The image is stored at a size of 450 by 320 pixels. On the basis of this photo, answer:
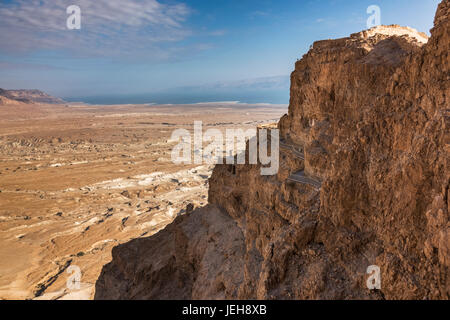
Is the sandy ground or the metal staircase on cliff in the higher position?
the metal staircase on cliff

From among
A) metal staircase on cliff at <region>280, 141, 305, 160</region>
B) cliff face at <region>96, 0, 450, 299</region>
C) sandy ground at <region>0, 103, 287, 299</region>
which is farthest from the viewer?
sandy ground at <region>0, 103, 287, 299</region>

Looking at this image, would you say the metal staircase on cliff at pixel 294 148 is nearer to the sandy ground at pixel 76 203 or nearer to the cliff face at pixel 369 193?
the cliff face at pixel 369 193

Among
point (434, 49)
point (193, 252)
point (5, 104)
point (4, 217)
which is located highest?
point (5, 104)

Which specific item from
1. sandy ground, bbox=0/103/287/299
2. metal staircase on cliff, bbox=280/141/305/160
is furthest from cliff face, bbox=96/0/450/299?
sandy ground, bbox=0/103/287/299

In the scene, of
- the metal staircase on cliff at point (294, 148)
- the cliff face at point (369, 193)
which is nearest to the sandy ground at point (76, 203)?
the cliff face at point (369, 193)

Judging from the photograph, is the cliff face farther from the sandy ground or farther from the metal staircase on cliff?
the sandy ground

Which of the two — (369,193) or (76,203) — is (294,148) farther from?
(76,203)

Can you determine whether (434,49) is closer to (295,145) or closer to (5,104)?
(295,145)

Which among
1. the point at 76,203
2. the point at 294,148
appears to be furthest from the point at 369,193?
the point at 76,203

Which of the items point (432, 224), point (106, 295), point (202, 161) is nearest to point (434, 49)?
point (432, 224)
